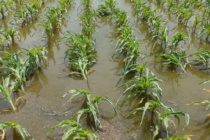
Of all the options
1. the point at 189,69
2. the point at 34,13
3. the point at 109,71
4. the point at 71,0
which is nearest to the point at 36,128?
the point at 109,71

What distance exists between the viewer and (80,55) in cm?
568

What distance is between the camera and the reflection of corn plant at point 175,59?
17.7 ft

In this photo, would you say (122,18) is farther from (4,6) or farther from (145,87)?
(4,6)

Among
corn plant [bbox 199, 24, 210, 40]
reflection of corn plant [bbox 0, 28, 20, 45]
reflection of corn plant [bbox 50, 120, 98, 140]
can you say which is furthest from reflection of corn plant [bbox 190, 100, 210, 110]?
reflection of corn plant [bbox 0, 28, 20, 45]

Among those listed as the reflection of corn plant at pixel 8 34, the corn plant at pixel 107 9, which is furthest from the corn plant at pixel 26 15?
the corn plant at pixel 107 9

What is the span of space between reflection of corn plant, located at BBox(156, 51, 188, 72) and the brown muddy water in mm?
202

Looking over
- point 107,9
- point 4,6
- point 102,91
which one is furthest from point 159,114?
point 4,6

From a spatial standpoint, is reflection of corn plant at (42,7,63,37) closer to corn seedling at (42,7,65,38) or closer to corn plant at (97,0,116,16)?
corn seedling at (42,7,65,38)

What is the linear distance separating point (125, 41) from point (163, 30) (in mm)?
1039

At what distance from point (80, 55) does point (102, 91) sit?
1157 mm

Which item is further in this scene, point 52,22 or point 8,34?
point 52,22

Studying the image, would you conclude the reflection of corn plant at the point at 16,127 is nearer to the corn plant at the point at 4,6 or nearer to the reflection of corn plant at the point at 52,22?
the reflection of corn plant at the point at 52,22

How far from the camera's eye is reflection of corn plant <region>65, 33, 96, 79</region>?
5297 millimetres

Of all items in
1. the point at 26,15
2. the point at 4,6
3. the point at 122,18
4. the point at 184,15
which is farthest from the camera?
the point at 4,6
